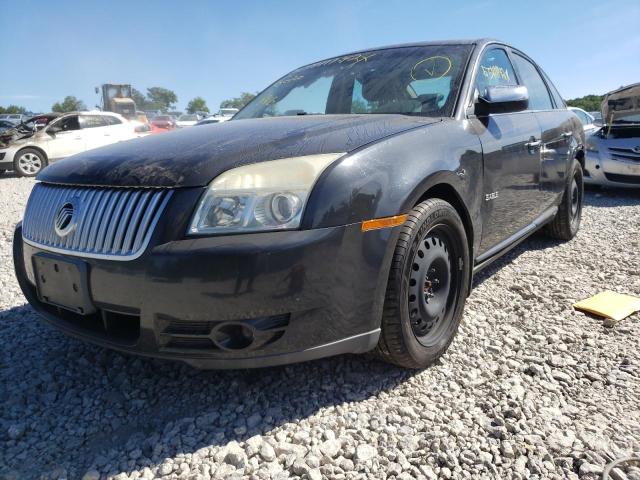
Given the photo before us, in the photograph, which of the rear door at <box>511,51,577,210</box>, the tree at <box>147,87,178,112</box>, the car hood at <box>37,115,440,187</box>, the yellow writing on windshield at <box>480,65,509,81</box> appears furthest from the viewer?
the tree at <box>147,87,178,112</box>

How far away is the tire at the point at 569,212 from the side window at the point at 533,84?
2.30ft

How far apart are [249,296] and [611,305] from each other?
2356 mm

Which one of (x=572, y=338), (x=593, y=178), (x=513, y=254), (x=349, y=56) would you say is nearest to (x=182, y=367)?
(x=572, y=338)

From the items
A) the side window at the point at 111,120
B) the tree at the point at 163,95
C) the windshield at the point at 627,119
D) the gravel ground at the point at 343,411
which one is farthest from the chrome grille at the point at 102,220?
the tree at the point at 163,95

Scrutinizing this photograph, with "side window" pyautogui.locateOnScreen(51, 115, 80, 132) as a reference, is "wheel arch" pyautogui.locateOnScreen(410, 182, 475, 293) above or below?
below

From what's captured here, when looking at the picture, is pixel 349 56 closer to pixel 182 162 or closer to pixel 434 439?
pixel 182 162

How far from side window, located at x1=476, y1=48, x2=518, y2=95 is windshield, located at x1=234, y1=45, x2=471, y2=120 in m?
0.14

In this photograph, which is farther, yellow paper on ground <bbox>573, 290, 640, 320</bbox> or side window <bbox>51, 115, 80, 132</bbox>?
side window <bbox>51, 115, 80, 132</bbox>

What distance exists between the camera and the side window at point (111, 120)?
12.2m

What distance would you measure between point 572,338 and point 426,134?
1.32m

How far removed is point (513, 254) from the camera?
13.5ft

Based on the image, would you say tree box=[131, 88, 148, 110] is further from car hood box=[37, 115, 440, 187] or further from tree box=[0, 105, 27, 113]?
car hood box=[37, 115, 440, 187]

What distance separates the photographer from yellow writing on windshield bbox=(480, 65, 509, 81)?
114 inches

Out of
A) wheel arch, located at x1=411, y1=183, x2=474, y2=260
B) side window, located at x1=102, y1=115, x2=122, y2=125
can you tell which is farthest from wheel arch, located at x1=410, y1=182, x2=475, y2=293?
side window, located at x1=102, y1=115, x2=122, y2=125
